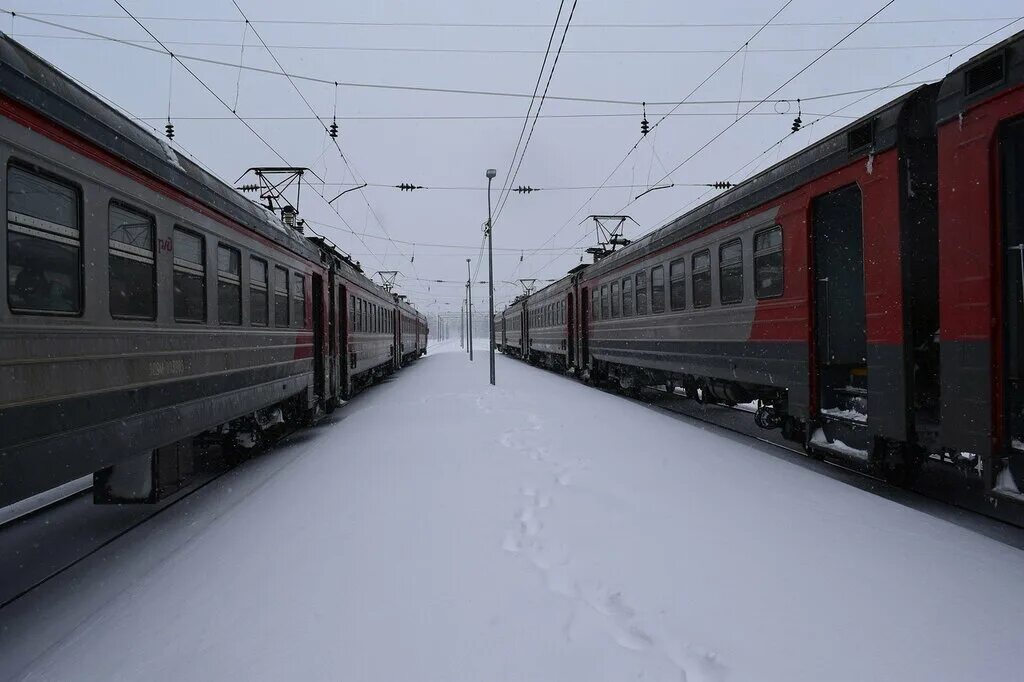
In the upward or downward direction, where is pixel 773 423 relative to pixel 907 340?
downward

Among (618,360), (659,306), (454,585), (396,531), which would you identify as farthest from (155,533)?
(618,360)

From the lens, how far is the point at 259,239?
7043 mm

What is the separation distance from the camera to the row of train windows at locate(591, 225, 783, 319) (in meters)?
6.75

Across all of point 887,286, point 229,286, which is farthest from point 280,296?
point 887,286

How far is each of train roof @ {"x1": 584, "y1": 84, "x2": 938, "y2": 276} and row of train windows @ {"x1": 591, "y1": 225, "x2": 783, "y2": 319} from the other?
455 millimetres

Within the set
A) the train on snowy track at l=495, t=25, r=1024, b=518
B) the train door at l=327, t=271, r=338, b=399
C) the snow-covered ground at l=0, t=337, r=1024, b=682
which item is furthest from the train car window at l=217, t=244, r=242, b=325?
the train on snowy track at l=495, t=25, r=1024, b=518

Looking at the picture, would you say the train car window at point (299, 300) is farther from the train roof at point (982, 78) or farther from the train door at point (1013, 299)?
the train door at point (1013, 299)

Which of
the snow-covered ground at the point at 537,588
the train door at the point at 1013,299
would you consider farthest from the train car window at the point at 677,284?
the train door at the point at 1013,299

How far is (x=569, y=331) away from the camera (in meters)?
18.2

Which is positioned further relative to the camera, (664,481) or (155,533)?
(664,481)

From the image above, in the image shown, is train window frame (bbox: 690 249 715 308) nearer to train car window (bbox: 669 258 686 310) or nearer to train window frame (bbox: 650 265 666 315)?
train car window (bbox: 669 258 686 310)

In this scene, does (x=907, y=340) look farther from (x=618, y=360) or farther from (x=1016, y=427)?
(x=618, y=360)

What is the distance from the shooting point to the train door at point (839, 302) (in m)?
5.85

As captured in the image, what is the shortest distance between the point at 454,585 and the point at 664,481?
281cm
